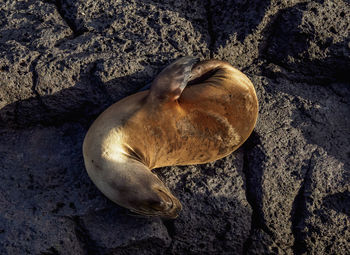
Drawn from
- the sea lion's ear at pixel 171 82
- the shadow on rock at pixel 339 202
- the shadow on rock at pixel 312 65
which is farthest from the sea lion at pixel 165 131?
the shadow on rock at pixel 339 202

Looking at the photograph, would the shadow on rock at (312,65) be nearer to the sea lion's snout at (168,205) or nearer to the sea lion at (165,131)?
the sea lion at (165,131)

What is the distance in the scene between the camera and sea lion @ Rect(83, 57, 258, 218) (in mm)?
2721

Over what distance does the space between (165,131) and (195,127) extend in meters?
0.24

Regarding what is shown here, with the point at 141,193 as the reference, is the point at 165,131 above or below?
above

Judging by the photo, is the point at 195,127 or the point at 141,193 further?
the point at 195,127

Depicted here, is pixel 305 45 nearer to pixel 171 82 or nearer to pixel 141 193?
pixel 171 82

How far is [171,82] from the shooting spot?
3.07m

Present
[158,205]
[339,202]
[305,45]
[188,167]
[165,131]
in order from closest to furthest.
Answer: [158,205], [165,131], [339,202], [188,167], [305,45]

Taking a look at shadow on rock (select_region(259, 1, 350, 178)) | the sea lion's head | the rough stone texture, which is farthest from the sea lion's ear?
shadow on rock (select_region(259, 1, 350, 178))

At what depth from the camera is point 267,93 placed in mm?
3664

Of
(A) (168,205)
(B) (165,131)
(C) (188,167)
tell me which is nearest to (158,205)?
(A) (168,205)

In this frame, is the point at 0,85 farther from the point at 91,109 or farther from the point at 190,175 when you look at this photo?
the point at 190,175

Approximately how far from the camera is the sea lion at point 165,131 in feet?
8.93

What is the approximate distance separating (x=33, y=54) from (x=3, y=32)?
1.50ft
